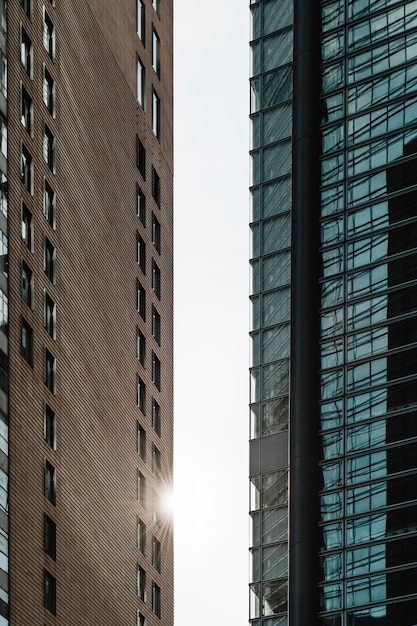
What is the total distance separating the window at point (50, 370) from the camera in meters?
73.1

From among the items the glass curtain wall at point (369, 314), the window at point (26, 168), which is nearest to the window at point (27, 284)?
the window at point (26, 168)

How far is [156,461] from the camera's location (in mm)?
94812

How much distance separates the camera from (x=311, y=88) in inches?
3600

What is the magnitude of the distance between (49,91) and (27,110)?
4510 mm

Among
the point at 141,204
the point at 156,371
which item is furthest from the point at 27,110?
the point at 156,371

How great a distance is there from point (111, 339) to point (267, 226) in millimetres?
15567

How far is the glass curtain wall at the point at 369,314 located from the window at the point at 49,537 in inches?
661

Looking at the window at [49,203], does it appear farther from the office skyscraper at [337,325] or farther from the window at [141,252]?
the window at [141,252]

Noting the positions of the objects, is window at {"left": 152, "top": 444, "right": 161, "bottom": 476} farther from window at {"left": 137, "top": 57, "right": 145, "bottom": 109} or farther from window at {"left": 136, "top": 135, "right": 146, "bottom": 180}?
window at {"left": 137, "top": 57, "right": 145, "bottom": 109}

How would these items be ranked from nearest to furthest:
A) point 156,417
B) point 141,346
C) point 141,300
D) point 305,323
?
point 305,323 < point 141,346 < point 141,300 < point 156,417

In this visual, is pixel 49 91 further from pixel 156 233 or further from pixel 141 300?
pixel 156 233

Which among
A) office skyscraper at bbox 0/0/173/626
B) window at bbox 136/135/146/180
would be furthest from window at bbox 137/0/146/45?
window at bbox 136/135/146/180

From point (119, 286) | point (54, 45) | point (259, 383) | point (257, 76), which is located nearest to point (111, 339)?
point (119, 286)

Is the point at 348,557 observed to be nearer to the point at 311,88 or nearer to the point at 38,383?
the point at 38,383
